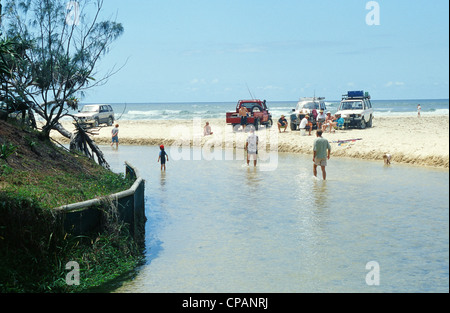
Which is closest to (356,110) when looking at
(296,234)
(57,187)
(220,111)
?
(296,234)

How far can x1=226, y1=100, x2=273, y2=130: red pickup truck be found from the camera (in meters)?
36.8

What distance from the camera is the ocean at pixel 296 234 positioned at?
855 cm

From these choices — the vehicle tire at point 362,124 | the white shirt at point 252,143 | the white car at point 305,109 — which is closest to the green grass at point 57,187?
the white shirt at point 252,143

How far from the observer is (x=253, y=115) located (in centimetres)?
3750

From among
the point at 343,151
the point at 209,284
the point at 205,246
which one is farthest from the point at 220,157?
the point at 209,284

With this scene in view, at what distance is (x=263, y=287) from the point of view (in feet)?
27.6

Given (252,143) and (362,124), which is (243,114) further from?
(252,143)

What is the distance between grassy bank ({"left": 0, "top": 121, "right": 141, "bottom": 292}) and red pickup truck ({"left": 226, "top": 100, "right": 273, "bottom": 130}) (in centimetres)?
2558

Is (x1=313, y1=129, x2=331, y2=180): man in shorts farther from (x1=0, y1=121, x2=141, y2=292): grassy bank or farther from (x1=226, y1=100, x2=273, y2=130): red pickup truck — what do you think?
(x1=226, y1=100, x2=273, y2=130): red pickup truck

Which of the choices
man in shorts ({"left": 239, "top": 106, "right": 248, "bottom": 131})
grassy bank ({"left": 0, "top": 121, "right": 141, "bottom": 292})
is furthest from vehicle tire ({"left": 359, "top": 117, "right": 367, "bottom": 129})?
grassy bank ({"left": 0, "top": 121, "right": 141, "bottom": 292})

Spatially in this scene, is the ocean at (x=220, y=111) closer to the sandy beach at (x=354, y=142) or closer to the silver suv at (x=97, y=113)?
the silver suv at (x=97, y=113)

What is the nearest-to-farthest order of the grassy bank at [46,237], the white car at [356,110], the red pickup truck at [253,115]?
the grassy bank at [46,237]
the white car at [356,110]
the red pickup truck at [253,115]

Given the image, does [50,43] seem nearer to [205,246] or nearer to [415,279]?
[205,246]

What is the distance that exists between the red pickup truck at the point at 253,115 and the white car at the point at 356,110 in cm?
539
